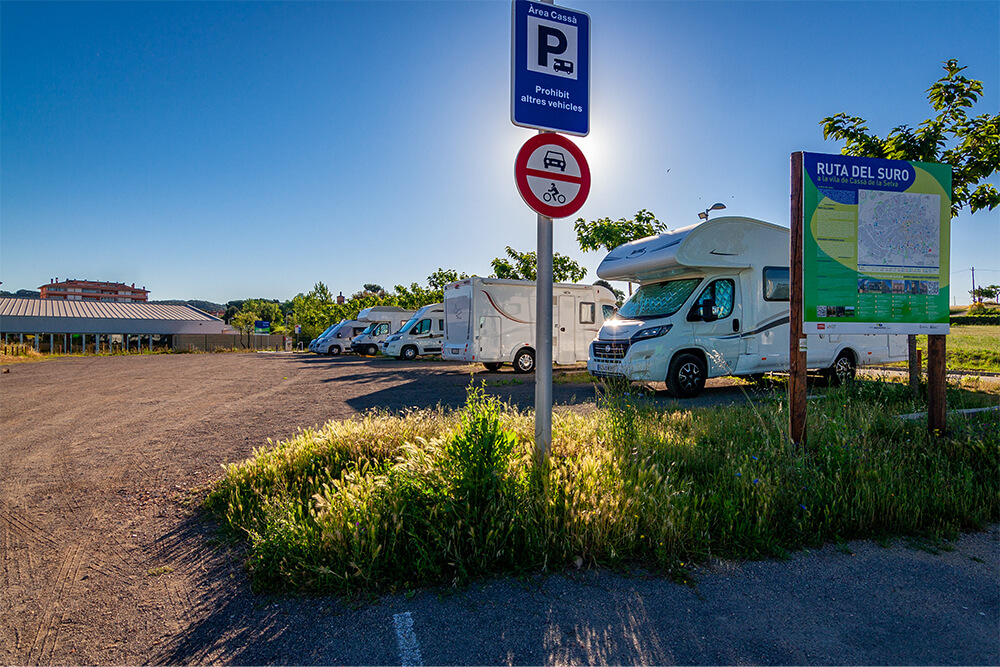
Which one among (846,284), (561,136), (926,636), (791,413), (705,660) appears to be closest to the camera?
(705,660)

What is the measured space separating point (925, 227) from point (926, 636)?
438cm

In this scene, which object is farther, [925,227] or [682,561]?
[925,227]

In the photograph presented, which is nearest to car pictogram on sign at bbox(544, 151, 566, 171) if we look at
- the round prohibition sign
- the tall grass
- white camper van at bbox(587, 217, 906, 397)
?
the round prohibition sign

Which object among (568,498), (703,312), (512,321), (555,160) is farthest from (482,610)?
(512,321)

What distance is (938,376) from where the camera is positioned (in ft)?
16.7

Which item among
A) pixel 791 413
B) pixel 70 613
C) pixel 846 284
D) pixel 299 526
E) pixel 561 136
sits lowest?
pixel 70 613

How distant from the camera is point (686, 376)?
9742 mm

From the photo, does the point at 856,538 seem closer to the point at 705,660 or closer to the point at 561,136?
the point at 705,660

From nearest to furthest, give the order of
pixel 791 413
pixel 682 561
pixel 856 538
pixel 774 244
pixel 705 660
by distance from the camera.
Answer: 1. pixel 705 660
2. pixel 682 561
3. pixel 856 538
4. pixel 791 413
5. pixel 774 244

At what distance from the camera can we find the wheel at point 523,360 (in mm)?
16266

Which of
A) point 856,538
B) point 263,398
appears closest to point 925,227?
point 856,538

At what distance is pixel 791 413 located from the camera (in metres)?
4.74

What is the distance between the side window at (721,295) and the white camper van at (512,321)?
617cm

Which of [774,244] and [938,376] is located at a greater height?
[774,244]
